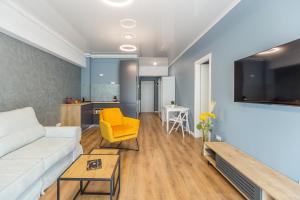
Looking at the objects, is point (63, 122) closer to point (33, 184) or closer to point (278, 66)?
point (33, 184)

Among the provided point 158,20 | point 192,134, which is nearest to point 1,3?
point 158,20

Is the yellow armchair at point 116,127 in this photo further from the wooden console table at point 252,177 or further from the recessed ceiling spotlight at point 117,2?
the recessed ceiling spotlight at point 117,2

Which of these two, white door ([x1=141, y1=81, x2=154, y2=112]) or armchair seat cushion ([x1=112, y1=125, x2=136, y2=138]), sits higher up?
white door ([x1=141, y1=81, x2=154, y2=112])

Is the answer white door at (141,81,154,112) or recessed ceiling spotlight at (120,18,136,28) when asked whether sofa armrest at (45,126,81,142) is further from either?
white door at (141,81,154,112)

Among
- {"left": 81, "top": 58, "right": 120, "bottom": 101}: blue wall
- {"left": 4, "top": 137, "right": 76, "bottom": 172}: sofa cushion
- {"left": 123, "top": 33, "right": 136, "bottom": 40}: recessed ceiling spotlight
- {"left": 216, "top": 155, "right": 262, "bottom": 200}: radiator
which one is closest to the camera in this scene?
{"left": 216, "top": 155, "right": 262, "bottom": 200}: radiator

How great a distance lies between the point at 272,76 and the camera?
1812 millimetres

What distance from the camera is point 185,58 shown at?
5.38 metres

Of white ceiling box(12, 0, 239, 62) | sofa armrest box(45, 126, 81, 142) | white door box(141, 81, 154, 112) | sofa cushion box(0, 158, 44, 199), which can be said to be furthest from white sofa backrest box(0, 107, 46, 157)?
white door box(141, 81, 154, 112)

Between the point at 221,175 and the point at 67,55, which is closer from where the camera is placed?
the point at 221,175

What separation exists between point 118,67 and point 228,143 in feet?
15.8

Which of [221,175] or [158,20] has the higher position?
[158,20]

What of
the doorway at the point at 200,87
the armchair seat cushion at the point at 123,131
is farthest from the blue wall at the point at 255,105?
the armchair seat cushion at the point at 123,131

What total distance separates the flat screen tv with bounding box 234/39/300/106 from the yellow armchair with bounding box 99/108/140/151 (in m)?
2.15

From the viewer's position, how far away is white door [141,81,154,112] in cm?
1039
